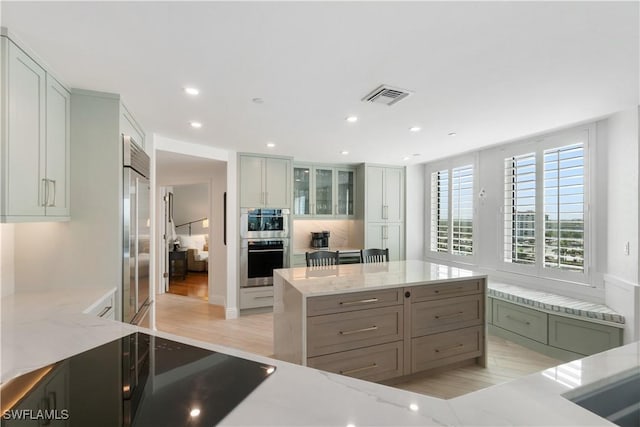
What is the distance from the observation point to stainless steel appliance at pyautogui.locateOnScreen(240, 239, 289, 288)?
13.7ft

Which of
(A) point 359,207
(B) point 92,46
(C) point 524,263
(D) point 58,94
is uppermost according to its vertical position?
(B) point 92,46

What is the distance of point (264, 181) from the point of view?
4.36m

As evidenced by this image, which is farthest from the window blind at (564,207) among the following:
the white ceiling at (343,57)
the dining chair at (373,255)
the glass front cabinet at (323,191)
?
the glass front cabinet at (323,191)

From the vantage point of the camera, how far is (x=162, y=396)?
75 cm

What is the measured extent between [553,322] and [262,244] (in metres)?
3.60

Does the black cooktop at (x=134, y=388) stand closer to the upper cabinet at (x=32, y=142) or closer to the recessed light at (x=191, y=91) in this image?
the upper cabinet at (x=32, y=142)

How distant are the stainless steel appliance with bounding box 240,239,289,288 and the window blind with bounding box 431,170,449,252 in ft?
8.89

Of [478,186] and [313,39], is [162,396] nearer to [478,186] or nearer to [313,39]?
[313,39]

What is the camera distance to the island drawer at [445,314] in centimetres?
238

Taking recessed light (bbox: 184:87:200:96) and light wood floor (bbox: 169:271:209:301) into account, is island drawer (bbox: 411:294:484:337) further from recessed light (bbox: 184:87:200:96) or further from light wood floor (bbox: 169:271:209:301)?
light wood floor (bbox: 169:271:209:301)

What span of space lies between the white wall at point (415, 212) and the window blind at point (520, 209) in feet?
5.49

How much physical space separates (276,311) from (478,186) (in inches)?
135

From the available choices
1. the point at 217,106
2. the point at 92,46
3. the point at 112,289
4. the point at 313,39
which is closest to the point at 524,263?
the point at 313,39

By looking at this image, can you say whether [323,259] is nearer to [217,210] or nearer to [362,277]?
[362,277]
